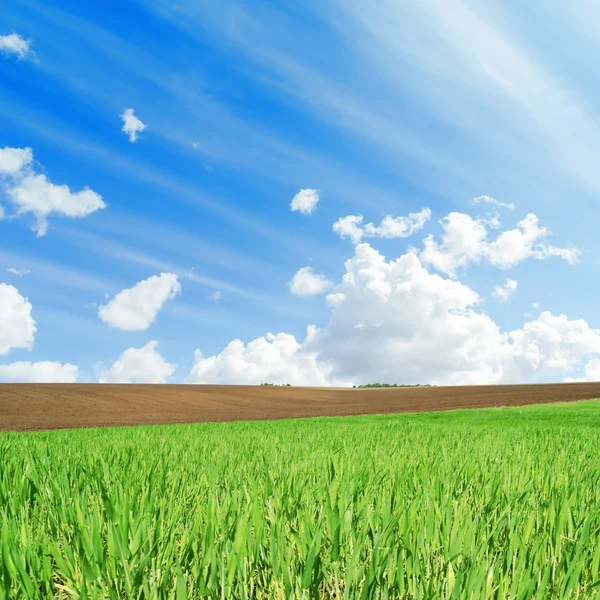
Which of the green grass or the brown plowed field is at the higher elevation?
the green grass

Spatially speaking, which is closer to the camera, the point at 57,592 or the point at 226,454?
the point at 57,592

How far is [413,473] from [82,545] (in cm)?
273

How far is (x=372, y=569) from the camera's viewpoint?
1678 mm

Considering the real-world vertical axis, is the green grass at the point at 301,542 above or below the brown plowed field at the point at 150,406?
above

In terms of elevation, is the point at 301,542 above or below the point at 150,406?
above

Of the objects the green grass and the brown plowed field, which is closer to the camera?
the green grass

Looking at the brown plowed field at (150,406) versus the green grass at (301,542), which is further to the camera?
the brown plowed field at (150,406)

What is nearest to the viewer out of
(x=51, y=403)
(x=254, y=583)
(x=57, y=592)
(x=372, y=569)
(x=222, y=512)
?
(x=372, y=569)

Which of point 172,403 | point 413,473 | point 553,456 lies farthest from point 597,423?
point 172,403

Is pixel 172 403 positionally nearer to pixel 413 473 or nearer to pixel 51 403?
pixel 51 403

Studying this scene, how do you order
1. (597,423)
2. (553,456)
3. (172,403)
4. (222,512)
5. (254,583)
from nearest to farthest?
1. (254,583)
2. (222,512)
3. (553,456)
4. (597,423)
5. (172,403)

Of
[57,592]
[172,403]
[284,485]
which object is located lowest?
[172,403]

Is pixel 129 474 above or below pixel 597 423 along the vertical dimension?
above

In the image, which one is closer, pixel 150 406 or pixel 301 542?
pixel 301 542
